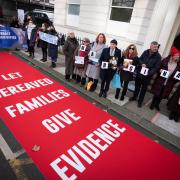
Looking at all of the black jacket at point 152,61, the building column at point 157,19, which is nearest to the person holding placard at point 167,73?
the black jacket at point 152,61

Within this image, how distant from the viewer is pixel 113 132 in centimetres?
404

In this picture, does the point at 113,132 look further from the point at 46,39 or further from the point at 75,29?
the point at 75,29

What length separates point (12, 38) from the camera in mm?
9562

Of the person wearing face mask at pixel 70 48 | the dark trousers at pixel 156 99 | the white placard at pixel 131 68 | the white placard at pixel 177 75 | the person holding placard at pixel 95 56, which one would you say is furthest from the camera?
the person wearing face mask at pixel 70 48

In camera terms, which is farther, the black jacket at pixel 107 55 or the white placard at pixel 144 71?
the black jacket at pixel 107 55

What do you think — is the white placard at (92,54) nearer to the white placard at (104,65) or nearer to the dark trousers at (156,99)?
the white placard at (104,65)

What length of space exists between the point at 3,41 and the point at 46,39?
312cm

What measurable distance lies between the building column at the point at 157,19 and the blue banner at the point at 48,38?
12.9 ft

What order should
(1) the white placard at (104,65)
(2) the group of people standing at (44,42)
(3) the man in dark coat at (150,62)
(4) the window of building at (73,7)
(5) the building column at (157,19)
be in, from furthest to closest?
(4) the window of building at (73,7), (2) the group of people standing at (44,42), (5) the building column at (157,19), (1) the white placard at (104,65), (3) the man in dark coat at (150,62)

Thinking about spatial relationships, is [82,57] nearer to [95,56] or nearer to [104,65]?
[95,56]

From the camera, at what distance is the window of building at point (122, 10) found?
7.92 meters

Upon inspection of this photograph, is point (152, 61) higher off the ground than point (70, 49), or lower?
higher

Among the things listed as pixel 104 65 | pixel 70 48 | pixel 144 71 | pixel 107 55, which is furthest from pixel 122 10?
Answer: pixel 144 71

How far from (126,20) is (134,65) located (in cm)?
411
